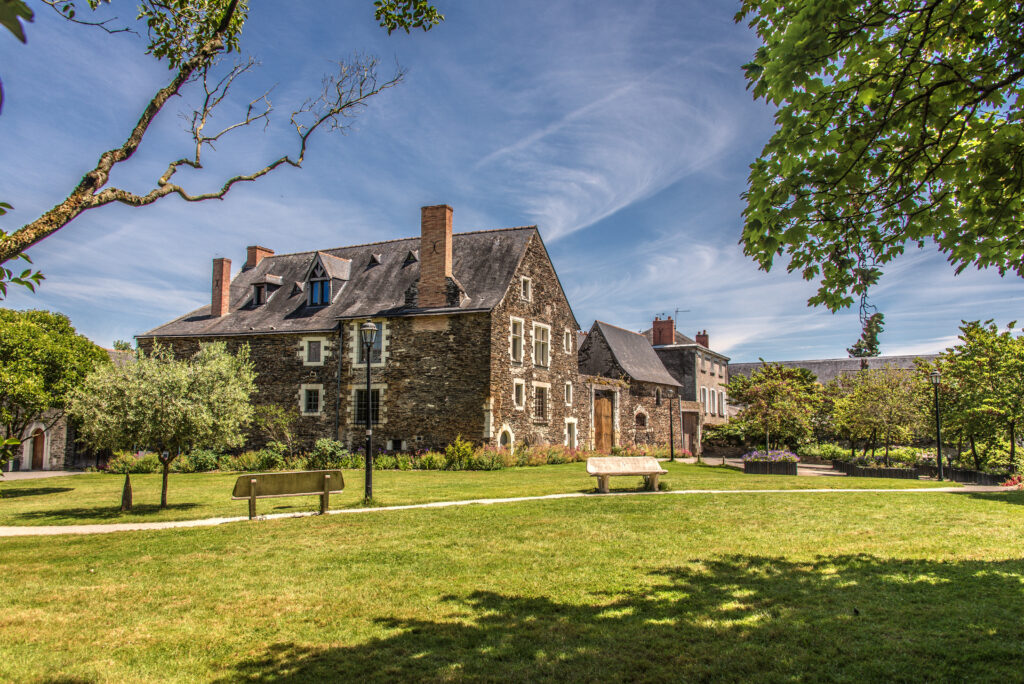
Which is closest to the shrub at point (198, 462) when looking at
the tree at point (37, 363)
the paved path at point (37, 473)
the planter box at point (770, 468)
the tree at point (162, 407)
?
the paved path at point (37, 473)

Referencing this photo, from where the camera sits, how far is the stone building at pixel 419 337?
1037 inches

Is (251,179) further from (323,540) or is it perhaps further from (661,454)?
(661,454)

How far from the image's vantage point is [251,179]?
18.5 ft

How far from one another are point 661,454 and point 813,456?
924 centimetres

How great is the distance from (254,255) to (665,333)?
2769 cm

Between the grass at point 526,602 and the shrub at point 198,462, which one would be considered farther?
the shrub at point 198,462

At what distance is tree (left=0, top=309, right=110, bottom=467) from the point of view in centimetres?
1744

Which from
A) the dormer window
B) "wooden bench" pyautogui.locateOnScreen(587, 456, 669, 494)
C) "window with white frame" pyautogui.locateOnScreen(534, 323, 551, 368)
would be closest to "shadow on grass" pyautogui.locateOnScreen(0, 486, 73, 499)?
the dormer window

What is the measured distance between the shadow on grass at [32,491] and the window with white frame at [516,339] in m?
16.2

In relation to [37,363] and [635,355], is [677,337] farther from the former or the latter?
[37,363]

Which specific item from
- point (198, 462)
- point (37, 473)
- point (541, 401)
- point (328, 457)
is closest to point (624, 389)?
point (541, 401)

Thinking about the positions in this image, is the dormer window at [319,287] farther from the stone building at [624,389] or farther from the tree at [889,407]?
the tree at [889,407]

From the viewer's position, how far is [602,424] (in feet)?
114

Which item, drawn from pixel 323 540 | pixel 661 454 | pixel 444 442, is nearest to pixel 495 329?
pixel 444 442
